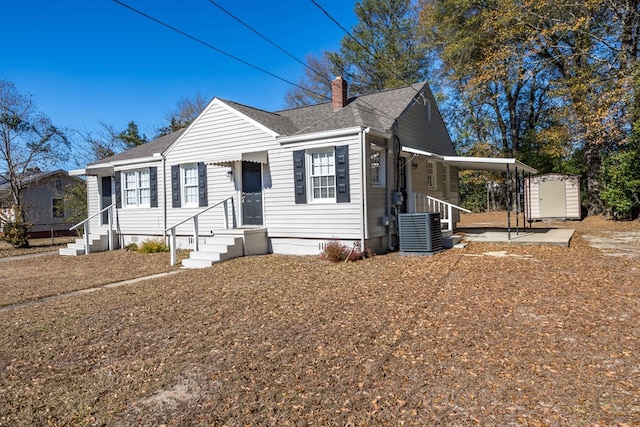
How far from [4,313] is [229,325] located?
3932mm

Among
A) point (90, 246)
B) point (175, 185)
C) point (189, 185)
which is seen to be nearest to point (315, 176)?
point (189, 185)

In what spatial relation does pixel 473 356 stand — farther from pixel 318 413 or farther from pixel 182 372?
pixel 182 372

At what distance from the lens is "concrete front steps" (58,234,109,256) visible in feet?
46.5

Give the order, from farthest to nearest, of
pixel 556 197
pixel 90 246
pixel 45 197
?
pixel 45 197, pixel 556 197, pixel 90 246

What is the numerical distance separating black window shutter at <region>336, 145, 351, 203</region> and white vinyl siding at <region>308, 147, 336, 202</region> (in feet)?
1.00

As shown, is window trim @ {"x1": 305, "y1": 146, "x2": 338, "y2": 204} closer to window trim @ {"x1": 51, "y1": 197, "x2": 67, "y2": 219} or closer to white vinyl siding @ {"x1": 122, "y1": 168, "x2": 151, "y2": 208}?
white vinyl siding @ {"x1": 122, "y1": 168, "x2": 151, "y2": 208}

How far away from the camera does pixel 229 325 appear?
5211 mm

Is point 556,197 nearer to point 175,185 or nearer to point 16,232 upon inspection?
point 175,185

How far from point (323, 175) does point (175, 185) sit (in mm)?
A: 5740

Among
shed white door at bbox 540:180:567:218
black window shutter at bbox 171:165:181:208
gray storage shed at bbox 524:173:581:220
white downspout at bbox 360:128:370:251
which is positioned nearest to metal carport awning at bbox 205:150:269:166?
black window shutter at bbox 171:165:181:208

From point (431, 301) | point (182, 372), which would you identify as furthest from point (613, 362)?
point (182, 372)

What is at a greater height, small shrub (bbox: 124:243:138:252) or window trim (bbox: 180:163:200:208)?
window trim (bbox: 180:163:200:208)

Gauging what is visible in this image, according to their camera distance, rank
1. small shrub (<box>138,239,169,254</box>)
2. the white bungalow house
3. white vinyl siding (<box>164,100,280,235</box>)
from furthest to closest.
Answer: small shrub (<box>138,239,169,254</box>) < white vinyl siding (<box>164,100,280,235</box>) < the white bungalow house

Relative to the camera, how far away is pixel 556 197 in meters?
19.8
